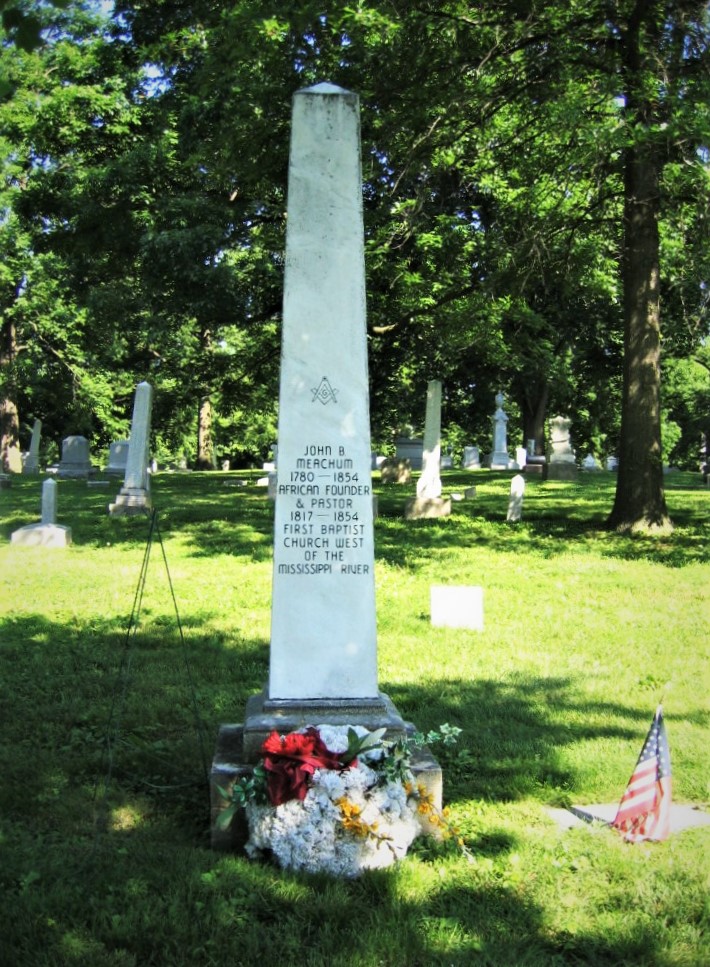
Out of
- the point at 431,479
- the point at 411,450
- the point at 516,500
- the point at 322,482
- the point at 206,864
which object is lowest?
the point at 206,864

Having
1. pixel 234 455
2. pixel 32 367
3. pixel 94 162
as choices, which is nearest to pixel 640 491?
pixel 94 162

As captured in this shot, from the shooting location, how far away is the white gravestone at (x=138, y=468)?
17.4 m

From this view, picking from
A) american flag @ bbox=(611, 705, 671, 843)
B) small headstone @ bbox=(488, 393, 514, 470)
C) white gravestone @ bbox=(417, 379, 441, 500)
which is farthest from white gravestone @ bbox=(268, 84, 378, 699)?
small headstone @ bbox=(488, 393, 514, 470)

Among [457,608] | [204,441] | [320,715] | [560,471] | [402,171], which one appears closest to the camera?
[320,715]

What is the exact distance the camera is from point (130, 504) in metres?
17.4

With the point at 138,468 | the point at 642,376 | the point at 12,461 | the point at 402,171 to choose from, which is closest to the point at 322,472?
the point at 402,171

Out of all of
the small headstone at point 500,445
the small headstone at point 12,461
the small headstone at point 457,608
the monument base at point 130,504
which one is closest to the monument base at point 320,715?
the small headstone at point 457,608

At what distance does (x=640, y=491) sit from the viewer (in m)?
14.2

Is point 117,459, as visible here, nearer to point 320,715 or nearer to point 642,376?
point 642,376

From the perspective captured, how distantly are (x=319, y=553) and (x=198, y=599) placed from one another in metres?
5.41

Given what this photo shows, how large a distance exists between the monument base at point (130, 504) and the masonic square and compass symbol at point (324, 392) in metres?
13.4

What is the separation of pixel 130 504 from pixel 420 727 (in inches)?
502

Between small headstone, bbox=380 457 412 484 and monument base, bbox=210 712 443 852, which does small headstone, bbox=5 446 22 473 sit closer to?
small headstone, bbox=380 457 412 484

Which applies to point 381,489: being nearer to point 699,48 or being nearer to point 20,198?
point 20,198
